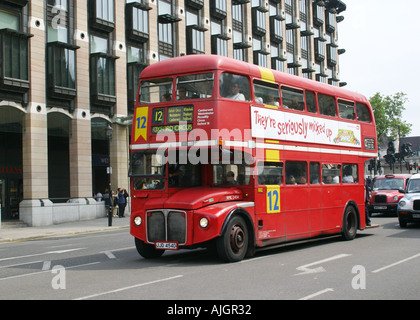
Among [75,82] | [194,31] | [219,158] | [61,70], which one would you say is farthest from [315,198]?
[194,31]

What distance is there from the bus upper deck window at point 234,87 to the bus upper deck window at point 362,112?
6.20 metres

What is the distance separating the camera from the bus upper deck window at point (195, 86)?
1162cm

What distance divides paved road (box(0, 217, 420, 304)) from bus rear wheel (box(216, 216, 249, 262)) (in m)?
0.22

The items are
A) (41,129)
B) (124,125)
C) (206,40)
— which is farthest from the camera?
(206,40)

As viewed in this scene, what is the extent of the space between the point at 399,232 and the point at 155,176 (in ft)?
32.3

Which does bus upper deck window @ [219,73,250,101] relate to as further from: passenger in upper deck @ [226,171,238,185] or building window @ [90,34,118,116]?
building window @ [90,34,118,116]

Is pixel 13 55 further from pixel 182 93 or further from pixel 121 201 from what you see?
pixel 182 93

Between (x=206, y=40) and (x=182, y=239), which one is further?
(x=206, y=40)

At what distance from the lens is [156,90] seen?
12477mm

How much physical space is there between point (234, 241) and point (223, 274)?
1.71 metres

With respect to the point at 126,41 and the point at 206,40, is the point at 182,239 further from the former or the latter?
the point at 206,40

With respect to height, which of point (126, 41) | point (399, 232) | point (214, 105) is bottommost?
point (399, 232)

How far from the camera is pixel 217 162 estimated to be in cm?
1208

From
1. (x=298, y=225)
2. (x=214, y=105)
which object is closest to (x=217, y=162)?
(x=214, y=105)
